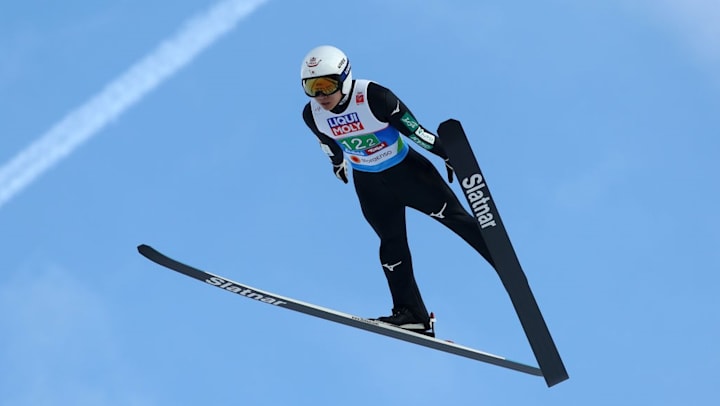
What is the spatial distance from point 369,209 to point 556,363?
2.61 meters

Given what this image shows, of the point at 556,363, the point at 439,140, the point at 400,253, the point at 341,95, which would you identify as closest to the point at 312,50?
the point at 341,95

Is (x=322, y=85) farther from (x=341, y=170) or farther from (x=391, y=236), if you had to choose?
(x=391, y=236)

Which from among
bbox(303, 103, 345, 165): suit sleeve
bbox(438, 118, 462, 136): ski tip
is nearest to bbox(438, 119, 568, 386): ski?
bbox(438, 118, 462, 136): ski tip

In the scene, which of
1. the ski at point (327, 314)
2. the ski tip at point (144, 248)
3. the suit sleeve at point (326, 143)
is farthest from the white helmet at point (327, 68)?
the ski tip at point (144, 248)

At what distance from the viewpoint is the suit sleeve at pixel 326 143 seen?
13.6 m

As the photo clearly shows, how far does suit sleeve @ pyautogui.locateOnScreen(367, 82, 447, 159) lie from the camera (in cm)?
1302

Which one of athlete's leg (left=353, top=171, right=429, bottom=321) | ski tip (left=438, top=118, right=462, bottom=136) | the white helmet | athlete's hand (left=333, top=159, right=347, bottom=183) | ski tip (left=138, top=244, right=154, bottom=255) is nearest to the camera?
ski tip (left=438, top=118, right=462, bottom=136)

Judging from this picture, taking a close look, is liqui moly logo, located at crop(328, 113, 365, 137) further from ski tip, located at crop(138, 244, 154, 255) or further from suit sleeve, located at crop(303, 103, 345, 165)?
ski tip, located at crop(138, 244, 154, 255)

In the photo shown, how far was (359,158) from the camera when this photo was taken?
13.6m

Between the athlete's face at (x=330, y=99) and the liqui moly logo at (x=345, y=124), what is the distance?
19 cm

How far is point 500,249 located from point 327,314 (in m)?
2.46

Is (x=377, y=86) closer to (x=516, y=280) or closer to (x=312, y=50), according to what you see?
(x=312, y=50)

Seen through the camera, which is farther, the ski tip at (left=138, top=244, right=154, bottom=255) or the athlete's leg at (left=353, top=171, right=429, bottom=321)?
the ski tip at (left=138, top=244, right=154, bottom=255)

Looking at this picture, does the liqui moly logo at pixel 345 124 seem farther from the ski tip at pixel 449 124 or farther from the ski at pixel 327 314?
the ski at pixel 327 314
